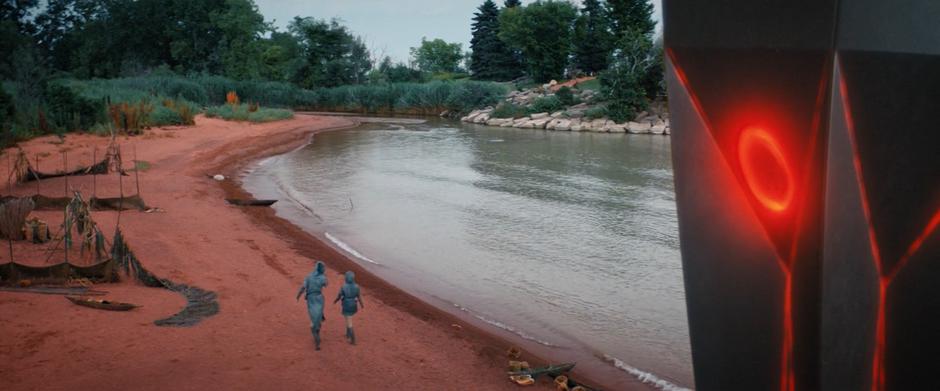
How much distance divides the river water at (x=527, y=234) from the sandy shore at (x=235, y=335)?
3.37 ft

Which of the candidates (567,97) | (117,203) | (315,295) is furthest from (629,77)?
(315,295)

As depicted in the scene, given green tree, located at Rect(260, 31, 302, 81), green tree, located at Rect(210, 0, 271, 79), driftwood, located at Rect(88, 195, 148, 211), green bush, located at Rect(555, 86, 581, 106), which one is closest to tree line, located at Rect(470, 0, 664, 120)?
green bush, located at Rect(555, 86, 581, 106)

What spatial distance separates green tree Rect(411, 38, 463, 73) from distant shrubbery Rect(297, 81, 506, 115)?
31645 millimetres

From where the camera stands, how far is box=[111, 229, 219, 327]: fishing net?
23.8ft

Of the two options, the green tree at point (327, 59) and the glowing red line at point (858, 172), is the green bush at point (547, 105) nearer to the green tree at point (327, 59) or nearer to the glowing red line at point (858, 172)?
the green tree at point (327, 59)

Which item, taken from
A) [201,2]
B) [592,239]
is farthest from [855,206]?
[201,2]

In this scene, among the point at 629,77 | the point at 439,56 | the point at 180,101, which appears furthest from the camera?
the point at 439,56

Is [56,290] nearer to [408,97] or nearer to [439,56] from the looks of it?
[408,97]

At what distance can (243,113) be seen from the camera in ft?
125

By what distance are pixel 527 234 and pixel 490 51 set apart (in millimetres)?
53375

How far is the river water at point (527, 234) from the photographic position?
28.5 ft

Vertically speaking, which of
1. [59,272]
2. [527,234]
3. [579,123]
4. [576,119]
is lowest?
[527,234]

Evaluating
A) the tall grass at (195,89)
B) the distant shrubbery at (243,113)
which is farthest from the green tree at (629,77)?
the tall grass at (195,89)

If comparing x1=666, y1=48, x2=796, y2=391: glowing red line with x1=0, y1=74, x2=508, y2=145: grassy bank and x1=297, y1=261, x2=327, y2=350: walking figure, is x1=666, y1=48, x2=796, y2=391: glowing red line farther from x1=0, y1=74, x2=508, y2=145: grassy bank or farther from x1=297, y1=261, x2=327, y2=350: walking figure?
x1=0, y1=74, x2=508, y2=145: grassy bank
